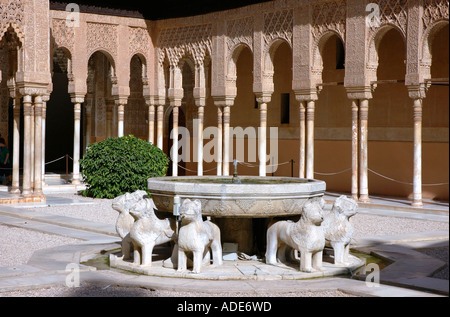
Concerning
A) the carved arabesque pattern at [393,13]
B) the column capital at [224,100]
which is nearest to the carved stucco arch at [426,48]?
the carved arabesque pattern at [393,13]

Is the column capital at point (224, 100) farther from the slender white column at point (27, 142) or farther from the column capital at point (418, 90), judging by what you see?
the column capital at point (418, 90)

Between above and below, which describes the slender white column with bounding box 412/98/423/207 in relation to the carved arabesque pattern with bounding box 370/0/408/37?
below

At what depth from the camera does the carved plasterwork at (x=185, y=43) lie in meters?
20.9

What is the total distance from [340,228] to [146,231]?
6.79 feet

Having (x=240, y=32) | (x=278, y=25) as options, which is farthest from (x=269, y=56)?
(x=240, y=32)

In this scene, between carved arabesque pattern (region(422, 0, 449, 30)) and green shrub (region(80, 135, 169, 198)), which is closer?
carved arabesque pattern (region(422, 0, 449, 30))

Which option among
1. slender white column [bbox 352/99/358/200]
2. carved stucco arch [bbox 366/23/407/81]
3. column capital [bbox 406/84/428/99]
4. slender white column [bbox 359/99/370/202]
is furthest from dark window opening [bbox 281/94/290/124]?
column capital [bbox 406/84/428/99]

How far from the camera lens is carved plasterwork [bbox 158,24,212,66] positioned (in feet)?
68.5

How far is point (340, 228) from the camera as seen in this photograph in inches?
314

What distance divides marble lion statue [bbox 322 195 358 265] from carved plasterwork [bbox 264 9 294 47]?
10.6 meters

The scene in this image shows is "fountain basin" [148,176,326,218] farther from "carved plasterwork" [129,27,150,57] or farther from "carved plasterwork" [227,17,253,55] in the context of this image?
"carved plasterwork" [129,27,150,57]

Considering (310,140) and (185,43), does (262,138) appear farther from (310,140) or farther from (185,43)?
(185,43)
